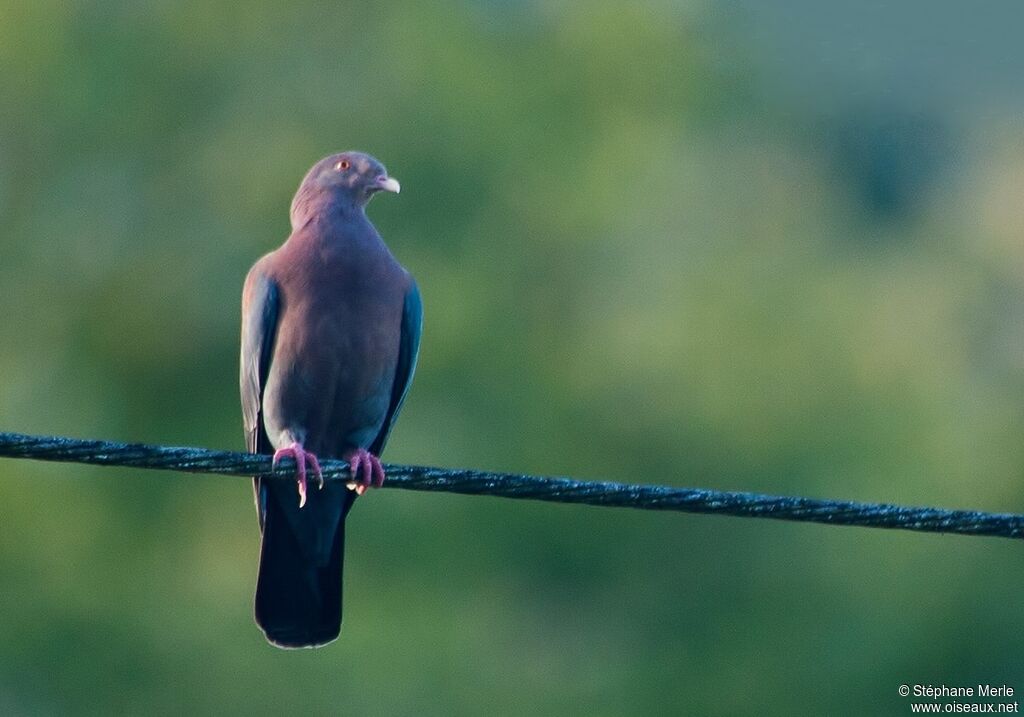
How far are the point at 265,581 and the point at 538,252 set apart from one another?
18.8 ft

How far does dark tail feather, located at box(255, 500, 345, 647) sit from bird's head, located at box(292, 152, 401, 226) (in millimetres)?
1066

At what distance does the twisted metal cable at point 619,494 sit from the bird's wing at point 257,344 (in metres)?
1.84

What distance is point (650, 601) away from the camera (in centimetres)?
877

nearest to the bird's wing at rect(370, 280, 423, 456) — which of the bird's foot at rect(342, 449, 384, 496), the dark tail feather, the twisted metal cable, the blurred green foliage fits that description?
the dark tail feather

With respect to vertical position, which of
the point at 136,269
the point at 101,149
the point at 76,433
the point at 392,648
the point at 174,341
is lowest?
the point at 392,648

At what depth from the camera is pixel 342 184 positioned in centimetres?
595

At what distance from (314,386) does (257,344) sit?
24 centimetres

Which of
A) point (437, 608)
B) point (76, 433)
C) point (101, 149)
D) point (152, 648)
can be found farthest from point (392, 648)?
point (101, 149)

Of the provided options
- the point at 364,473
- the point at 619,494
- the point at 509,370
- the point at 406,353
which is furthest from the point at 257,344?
the point at 509,370

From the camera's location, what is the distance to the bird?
214 inches

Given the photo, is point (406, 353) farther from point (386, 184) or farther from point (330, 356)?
point (386, 184)

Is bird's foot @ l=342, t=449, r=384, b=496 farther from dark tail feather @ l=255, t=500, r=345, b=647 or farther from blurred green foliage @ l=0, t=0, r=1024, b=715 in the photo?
blurred green foliage @ l=0, t=0, r=1024, b=715

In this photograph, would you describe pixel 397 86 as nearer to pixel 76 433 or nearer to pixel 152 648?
pixel 76 433

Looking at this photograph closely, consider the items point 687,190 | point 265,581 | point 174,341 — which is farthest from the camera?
point 687,190
